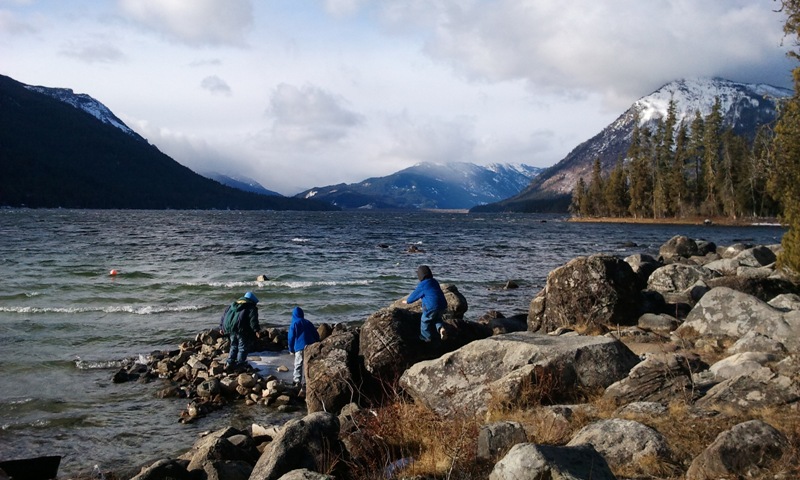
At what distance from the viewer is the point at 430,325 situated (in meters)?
12.1

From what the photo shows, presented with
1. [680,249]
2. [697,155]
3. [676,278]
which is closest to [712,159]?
[697,155]

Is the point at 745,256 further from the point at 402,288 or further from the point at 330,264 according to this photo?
the point at 330,264

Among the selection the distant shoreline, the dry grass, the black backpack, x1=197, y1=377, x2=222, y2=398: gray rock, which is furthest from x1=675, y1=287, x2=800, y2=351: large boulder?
the distant shoreline

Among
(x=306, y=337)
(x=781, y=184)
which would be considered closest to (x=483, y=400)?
(x=306, y=337)

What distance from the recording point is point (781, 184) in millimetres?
18766

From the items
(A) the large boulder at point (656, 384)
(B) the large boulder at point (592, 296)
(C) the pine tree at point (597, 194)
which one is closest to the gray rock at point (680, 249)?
(B) the large boulder at point (592, 296)

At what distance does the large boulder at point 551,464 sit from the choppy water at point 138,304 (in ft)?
23.3

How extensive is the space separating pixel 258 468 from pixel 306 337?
23.5 ft

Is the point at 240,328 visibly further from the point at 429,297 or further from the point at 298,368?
the point at 429,297

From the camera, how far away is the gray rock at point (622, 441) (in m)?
5.74

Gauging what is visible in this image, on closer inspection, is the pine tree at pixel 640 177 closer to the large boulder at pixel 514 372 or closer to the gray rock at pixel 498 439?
the large boulder at pixel 514 372

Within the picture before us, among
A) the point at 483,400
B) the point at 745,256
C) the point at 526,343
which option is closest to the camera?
the point at 483,400

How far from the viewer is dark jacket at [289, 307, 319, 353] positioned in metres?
13.7

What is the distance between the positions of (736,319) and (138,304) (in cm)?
2256
